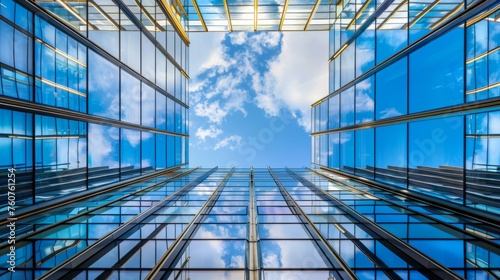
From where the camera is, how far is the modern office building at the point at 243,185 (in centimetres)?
586

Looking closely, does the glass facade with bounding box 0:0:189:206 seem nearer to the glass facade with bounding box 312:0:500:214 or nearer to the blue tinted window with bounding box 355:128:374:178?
the blue tinted window with bounding box 355:128:374:178

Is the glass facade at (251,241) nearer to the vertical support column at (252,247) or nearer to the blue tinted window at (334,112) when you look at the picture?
the vertical support column at (252,247)

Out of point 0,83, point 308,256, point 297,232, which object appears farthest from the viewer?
point 297,232

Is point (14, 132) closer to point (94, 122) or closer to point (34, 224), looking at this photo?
point (34, 224)

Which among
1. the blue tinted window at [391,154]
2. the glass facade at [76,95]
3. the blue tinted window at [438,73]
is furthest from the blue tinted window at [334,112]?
the glass facade at [76,95]

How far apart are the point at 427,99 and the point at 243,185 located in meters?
10.1

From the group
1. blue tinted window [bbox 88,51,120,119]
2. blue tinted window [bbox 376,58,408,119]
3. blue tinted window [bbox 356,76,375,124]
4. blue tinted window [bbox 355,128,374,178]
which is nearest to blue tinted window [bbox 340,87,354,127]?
blue tinted window [bbox 356,76,375,124]

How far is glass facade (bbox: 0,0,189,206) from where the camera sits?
7.15m

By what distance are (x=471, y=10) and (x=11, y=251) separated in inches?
544

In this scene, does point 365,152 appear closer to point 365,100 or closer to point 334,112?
point 365,100

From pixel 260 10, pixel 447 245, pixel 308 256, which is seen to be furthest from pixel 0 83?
pixel 260 10

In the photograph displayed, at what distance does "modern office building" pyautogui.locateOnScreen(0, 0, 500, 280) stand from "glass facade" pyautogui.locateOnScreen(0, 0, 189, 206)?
0.18ft

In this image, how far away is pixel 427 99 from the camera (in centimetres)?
969

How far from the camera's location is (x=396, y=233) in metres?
7.07
